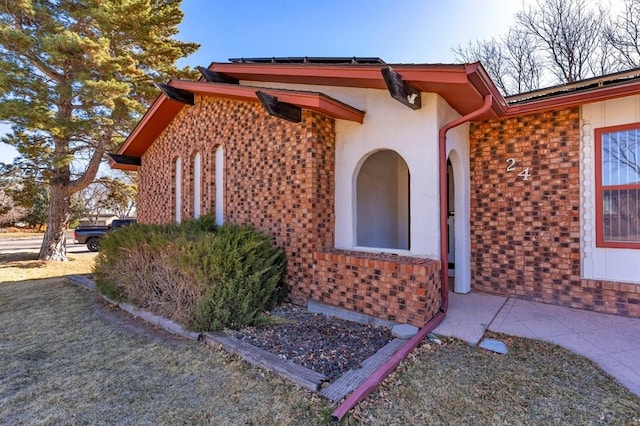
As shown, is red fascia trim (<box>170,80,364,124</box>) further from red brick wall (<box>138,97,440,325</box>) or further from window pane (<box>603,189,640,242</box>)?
window pane (<box>603,189,640,242</box>)

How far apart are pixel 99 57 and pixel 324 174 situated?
9969 mm

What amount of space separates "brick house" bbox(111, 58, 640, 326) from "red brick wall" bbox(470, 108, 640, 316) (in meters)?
0.02

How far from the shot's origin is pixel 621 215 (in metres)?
4.67

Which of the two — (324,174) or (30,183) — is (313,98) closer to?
(324,174)

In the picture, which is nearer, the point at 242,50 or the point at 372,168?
the point at 372,168

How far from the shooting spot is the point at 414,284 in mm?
4246

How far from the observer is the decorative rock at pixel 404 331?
403 centimetres

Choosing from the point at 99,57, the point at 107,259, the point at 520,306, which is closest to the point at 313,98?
the point at 520,306

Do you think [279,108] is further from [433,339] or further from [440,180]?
[433,339]

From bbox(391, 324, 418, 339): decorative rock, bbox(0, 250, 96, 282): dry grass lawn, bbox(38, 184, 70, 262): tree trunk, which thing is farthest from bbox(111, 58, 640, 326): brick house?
bbox(38, 184, 70, 262): tree trunk

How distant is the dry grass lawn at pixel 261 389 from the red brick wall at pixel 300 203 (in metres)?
0.89

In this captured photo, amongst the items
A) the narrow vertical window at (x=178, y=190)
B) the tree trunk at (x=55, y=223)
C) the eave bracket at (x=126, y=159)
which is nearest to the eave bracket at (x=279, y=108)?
the narrow vertical window at (x=178, y=190)

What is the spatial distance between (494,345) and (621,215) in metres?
2.89

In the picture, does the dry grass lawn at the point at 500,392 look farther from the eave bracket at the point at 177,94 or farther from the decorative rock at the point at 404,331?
the eave bracket at the point at 177,94
